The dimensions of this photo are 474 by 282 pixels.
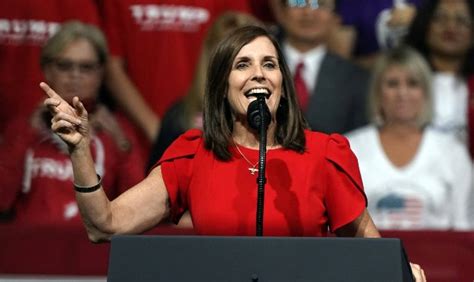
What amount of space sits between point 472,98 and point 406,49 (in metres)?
0.33

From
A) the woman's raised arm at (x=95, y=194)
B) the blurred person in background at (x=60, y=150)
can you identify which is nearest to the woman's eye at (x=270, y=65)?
the woman's raised arm at (x=95, y=194)

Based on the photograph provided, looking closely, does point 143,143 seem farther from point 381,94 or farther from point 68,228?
point 381,94

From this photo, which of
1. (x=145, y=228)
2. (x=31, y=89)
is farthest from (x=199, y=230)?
(x=31, y=89)

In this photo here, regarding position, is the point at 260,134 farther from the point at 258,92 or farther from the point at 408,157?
the point at 408,157

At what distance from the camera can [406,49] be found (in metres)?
4.93

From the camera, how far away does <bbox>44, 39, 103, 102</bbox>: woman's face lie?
482cm

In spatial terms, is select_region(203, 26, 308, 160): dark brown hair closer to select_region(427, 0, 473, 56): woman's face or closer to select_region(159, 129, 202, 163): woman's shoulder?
select_region(159, 129, 202, 163): woman's shoulder

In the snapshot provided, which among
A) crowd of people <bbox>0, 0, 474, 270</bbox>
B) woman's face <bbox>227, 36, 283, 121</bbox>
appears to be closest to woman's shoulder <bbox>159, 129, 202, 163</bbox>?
woman's face <bbox>227, 36, 283, 121</bbox>

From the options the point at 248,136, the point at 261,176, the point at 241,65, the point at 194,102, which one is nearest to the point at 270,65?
the point at 241,65

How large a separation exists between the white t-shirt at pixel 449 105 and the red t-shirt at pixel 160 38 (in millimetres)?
844

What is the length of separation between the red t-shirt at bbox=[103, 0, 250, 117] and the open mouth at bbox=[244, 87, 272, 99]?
213 centimetres

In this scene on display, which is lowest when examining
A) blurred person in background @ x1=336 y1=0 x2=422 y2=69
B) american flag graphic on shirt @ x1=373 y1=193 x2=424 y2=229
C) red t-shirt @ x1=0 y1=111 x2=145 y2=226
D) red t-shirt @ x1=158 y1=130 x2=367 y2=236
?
american flag graphic on shirt @ x1=373 y1=193 x2=424 y2=229

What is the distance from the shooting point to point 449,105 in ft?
16.0

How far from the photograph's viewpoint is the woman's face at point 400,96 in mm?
4883
